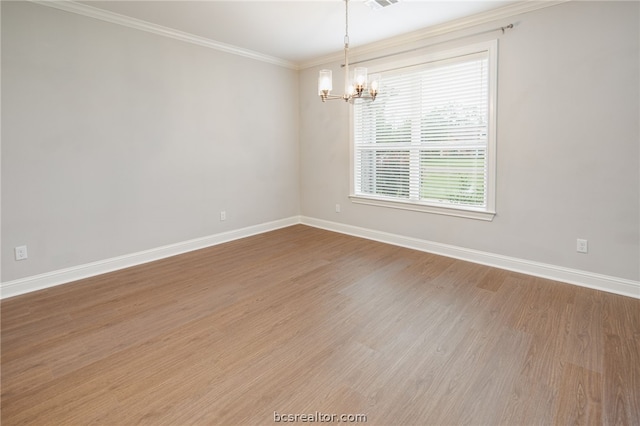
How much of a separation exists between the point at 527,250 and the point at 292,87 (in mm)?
4186

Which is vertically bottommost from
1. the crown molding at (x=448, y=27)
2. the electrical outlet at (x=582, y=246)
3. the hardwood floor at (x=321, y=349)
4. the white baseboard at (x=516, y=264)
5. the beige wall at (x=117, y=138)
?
the hardwood floor at (x=321, y=349)

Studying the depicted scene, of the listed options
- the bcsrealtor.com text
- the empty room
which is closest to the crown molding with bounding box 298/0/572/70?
the empty room

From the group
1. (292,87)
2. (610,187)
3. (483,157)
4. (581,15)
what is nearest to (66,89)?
(292,87)

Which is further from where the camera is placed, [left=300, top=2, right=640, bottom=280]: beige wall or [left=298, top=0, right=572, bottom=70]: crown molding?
[left=298, top=0, right=572, bottom=70]: crown molding

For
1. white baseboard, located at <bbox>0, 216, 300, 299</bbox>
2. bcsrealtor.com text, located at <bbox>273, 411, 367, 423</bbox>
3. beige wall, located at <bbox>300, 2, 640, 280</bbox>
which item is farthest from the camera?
white baseboard, located at <bbox>0, 216, 300, 299</bbox>

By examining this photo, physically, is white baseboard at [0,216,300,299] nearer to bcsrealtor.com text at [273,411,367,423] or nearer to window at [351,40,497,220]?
window at [351,40,497,220]

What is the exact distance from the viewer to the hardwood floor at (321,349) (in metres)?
1.75

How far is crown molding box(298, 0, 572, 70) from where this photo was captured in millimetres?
3307

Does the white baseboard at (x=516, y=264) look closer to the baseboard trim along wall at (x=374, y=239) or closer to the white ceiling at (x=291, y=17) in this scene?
the baseboard trim along wall at (x=374, y=239)

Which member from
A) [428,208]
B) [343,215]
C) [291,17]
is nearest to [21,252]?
[291,17]

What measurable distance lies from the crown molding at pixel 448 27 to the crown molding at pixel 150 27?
1.04 meters

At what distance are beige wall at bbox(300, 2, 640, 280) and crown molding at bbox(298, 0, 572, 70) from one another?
0.22 ft

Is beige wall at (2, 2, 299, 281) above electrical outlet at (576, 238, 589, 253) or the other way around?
above

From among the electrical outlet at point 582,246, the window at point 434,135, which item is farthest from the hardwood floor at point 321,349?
the window at point 434,135
